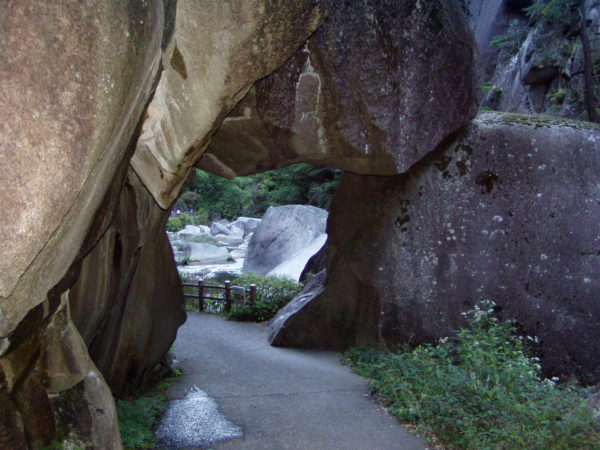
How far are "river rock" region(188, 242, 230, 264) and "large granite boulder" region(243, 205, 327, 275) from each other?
6284mm

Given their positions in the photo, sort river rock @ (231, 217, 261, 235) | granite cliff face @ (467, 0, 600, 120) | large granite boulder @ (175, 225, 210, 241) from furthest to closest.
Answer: river rock @ (231, 217, 261, 235), large granite boulder @ (175, 225, 210, 241), granite cliff face @ (467, 0, 600, 120)

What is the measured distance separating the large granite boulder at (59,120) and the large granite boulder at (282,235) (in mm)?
18089

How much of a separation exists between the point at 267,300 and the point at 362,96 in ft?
27.4

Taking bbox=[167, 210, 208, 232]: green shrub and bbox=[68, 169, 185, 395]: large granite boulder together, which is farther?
bbox=[167, 210, 208, 232]: green shrub

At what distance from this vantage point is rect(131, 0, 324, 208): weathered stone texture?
432 cm

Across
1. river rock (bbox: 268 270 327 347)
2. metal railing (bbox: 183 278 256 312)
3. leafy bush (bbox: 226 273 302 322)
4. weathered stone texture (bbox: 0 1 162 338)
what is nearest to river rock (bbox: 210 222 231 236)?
metal railing (bbox: 183 278 256 312)

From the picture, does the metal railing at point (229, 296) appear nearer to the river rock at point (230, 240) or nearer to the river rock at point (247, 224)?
the river rock at point (230, 240)

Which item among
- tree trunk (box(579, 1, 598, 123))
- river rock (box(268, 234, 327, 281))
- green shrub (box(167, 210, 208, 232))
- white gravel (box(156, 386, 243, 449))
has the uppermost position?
tree trunk (box(579, 1, 598, 123))

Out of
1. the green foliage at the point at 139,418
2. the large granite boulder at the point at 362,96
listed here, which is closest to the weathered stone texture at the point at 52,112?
the green foliage at the point at 139,418

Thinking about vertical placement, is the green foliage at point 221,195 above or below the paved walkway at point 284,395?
above

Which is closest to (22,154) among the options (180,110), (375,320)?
(180,110)

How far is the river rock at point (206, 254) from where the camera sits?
28312mm

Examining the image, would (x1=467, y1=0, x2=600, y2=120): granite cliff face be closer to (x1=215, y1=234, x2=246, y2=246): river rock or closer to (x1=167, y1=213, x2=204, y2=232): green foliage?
(x1=215, y1=234, x2=246, y2=246): river rock

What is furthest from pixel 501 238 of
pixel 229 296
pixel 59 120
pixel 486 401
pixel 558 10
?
pixel 229 296
